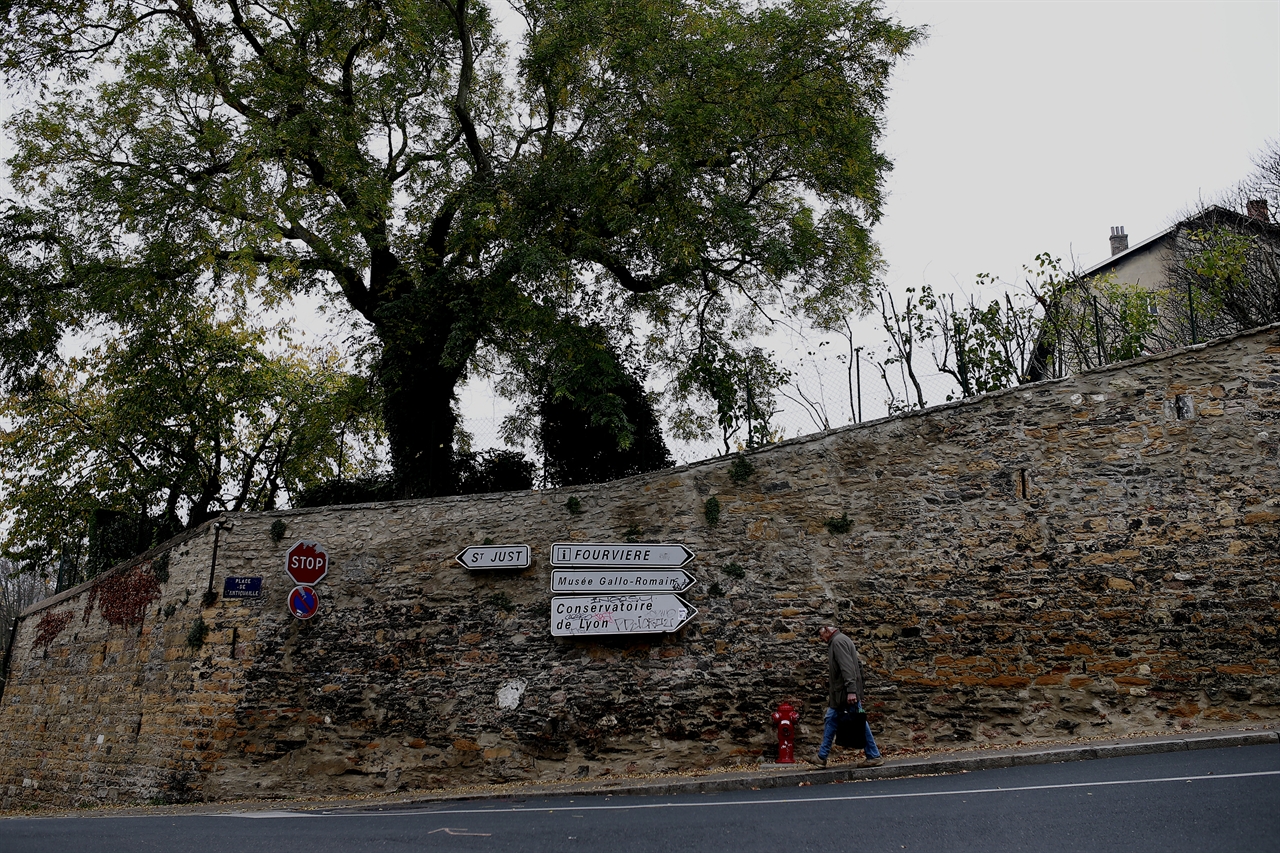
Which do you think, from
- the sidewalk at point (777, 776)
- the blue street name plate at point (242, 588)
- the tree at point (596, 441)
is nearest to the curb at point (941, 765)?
the sidewalk at point (777, 776)

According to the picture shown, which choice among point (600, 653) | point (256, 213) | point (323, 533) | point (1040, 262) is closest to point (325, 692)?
point (323, 533)

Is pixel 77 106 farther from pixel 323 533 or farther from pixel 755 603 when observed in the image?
→ pixel 755 603

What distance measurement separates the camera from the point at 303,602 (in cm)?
1159

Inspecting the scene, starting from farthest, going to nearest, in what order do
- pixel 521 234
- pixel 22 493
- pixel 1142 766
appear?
pixel 22 493 < pixel 521 234 < pixel 1142 766

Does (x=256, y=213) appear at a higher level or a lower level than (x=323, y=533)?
higher

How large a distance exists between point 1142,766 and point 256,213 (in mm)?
13102

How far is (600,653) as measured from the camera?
1102cm

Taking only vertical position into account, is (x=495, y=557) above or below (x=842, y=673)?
above

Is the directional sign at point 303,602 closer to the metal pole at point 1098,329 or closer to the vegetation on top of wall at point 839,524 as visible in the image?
the vegetation on top of wall at point 839,524

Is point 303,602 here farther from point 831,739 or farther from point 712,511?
point 831,739

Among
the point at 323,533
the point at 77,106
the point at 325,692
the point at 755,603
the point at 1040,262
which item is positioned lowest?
the point at 325,692

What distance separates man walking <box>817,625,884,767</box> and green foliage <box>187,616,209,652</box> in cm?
796

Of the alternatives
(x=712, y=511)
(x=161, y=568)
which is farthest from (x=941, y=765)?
(x=161, y=568)

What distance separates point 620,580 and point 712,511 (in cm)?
145
